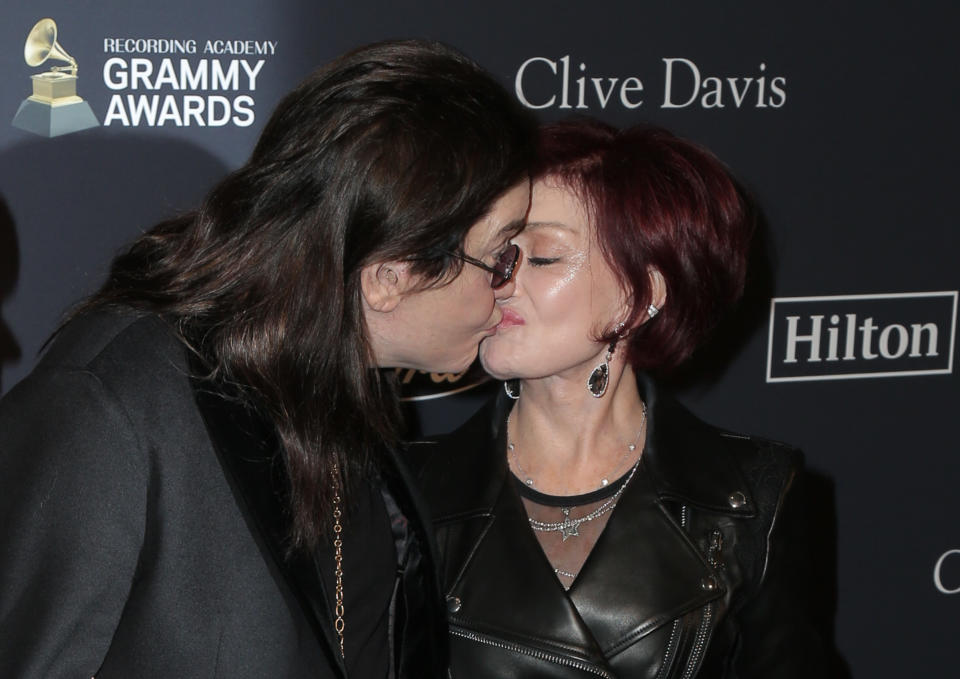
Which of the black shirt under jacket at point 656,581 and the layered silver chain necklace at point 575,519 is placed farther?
the layered silver chain necklace at point 575,519

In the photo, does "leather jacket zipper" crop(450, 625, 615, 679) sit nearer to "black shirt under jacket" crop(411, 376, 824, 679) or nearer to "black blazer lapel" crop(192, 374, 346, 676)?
"black shirt under jacket" crop(411, 376, 824, 679)

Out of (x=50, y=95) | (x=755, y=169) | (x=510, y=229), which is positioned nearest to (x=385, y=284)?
(x=510, y=229)

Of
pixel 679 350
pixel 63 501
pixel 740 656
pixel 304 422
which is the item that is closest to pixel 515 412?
pixel 679 350

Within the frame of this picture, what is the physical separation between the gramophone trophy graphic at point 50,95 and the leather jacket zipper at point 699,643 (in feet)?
4.85

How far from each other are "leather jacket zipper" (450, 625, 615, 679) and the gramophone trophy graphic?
1.23 metres

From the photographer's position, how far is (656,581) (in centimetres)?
184

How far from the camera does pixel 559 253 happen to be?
1834 mm

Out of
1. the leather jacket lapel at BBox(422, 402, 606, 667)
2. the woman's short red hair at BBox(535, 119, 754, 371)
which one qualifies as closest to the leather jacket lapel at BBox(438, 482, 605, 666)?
the leather jacket lapel at BBox(422, 402, 606, 667)

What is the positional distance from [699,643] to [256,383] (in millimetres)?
878

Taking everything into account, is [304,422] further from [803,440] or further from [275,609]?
[803,440]

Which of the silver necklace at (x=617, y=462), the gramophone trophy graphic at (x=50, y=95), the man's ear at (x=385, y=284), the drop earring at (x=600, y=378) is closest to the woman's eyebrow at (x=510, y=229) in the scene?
the man's ear at (x=385, y=284)

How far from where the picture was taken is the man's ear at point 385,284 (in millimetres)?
1384

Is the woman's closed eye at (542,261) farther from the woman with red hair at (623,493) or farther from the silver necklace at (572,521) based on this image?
the silver necklace at (572,521)

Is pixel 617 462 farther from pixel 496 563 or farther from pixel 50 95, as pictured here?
pixel 50 95
